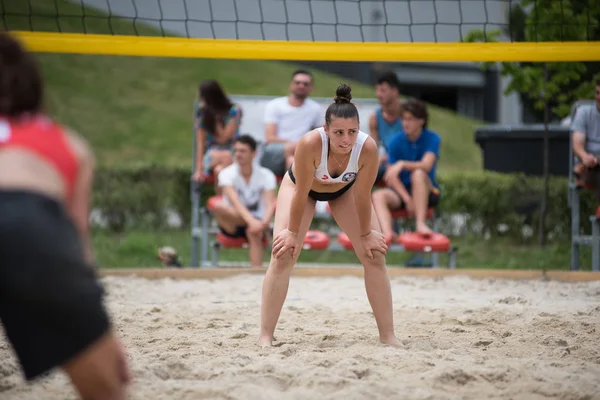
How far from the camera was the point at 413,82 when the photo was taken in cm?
2134

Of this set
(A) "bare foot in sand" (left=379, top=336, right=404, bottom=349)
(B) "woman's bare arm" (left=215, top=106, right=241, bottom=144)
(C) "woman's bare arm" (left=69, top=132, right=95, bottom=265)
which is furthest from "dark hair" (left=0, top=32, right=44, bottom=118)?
(B) "woman's bare arm" (left=215, top=106, right=241, bottom=144)

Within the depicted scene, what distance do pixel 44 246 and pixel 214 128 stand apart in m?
5.51

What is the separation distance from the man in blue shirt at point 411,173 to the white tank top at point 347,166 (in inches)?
114

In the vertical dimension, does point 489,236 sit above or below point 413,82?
below

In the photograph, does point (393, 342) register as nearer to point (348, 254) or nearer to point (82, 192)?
point (82, 192)

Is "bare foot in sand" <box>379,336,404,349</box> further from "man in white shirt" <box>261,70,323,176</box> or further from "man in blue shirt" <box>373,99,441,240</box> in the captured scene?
"man in white shirt" <box>261,70,323,176</box>

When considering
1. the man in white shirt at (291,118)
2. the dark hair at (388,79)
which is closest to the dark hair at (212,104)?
the man in white shirt at (291,118)

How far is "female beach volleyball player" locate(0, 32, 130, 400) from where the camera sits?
197cm

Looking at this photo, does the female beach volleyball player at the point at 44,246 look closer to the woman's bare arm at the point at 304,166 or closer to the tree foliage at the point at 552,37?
the woman's bare arm at the point at 304,166

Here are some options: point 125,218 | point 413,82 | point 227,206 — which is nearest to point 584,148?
point 227,206

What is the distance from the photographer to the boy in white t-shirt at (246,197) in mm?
6664

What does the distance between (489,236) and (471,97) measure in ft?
48.7

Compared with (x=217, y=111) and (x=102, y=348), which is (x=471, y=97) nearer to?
(x=217, y=111)

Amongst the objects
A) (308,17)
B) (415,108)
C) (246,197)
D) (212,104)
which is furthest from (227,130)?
(308,17)
